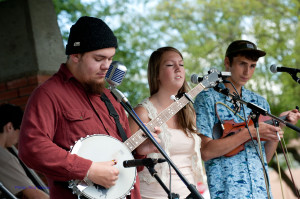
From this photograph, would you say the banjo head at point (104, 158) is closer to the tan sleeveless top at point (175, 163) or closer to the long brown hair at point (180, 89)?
the tan sleeveless top at point (175, 163)

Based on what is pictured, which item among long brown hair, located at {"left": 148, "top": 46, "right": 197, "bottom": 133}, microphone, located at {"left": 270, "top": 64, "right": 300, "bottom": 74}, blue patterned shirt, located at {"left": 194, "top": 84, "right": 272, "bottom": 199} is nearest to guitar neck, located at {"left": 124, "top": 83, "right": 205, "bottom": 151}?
blue patterned shirt, located at {"left": 194, "top": 84, "right": 272, "bottom": 199}

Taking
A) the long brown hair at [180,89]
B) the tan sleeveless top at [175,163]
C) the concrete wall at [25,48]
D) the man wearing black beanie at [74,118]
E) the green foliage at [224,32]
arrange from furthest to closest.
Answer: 1. the green foliage at [224,32]
2. the concrete wall at [25,48]
3. the long brown hair at [180,89]
4. the tan sleeveless top at [175,163]
5. the man wearing black beanie at [74,118]

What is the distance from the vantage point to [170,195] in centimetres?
231

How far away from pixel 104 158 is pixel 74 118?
0.30 metres

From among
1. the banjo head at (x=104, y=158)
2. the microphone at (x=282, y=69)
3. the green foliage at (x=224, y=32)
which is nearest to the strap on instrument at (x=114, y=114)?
the banjo head at (x=104, y=158)

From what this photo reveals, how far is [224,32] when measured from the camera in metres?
10.7

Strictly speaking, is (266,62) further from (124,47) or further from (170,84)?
(170,84)

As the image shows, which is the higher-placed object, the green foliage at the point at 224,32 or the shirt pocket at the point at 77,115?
the green foliage at the point at 224,32

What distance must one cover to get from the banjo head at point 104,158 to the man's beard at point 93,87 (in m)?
0.31

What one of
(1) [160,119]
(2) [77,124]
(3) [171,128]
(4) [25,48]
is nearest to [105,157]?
(2) [77,124]

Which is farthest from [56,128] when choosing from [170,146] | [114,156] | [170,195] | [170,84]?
[170,84]

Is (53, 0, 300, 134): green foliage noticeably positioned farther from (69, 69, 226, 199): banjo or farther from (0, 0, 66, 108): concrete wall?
(69, 69, 226, 199): banjo

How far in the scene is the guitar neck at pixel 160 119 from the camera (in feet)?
9.52

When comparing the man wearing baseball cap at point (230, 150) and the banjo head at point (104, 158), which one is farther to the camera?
the man wearing baseball cap at point (230, 150)
